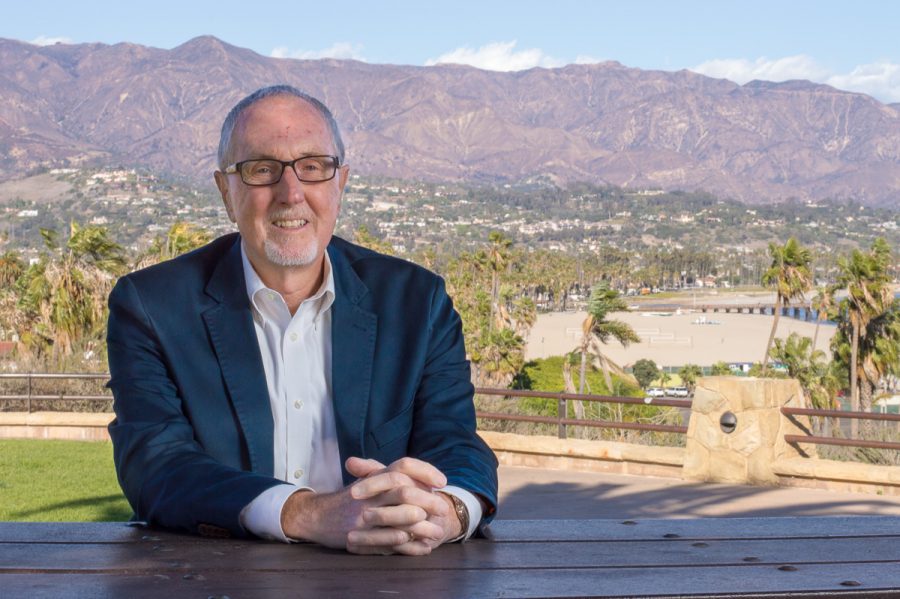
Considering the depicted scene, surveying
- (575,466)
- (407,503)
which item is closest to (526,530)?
(407,503)

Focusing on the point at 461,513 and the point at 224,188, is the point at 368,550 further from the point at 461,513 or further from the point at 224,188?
the point at 224,188

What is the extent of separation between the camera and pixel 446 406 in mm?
2492

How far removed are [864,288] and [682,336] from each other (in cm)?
7016

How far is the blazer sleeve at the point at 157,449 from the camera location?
6.75 feet

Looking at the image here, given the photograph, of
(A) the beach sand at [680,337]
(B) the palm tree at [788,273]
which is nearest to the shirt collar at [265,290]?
(B) the palm tree at [788,273]

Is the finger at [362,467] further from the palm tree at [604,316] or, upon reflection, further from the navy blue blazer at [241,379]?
the palm tree at [604,316]

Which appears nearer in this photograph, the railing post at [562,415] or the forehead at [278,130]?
the forehead at [278,130]

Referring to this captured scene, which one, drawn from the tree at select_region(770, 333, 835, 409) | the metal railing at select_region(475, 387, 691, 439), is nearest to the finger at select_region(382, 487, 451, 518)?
the metal railing at select_region(475, 387, 691, 439)

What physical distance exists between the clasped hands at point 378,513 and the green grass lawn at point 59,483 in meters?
6.03

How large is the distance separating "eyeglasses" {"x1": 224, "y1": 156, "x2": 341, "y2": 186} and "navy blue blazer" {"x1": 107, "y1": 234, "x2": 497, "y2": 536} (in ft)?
0.70

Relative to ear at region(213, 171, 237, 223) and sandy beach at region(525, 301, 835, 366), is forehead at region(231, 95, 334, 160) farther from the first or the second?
sandy beach at region(525, 301, 835, 366)

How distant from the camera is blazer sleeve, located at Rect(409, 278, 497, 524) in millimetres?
2371

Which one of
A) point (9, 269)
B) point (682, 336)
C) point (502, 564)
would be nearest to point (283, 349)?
point (502, 564)

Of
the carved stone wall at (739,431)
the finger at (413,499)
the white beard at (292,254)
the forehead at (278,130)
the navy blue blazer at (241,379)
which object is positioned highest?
the forehead at (278,130)
